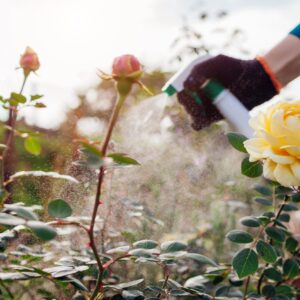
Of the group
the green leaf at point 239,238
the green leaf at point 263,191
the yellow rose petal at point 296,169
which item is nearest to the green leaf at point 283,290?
the green leaf at point 263,191

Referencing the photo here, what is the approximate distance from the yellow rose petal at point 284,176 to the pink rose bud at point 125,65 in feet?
0.81

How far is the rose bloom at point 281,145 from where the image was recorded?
685 millimetres

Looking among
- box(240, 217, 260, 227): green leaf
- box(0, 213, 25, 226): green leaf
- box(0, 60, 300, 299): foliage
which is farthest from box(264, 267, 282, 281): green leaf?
box(0, 213, 25, 226): green leaf

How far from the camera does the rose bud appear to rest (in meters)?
0.59

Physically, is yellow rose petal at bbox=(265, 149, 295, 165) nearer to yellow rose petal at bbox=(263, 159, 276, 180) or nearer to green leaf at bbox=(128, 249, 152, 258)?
yellow rose petal at bbox=(263, 159, 276, 180)

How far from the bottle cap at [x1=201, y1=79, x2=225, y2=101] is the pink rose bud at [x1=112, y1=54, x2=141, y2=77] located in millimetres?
756

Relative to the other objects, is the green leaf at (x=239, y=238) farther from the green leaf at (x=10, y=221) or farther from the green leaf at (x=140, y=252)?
the green leaf at (x=10, y=221)

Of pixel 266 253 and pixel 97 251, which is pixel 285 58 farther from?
pixel 97 251

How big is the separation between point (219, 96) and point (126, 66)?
0.76 metres

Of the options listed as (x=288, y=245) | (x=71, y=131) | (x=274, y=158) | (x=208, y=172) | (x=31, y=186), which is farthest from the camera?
(x=208, y=172)

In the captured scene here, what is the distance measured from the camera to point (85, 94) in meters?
1.63

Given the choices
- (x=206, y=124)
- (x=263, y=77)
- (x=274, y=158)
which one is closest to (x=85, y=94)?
(x=206, y=124)

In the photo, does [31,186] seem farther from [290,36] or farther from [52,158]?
[290,36]

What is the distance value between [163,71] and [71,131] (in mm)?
1228
